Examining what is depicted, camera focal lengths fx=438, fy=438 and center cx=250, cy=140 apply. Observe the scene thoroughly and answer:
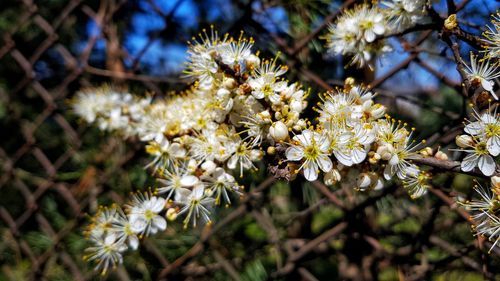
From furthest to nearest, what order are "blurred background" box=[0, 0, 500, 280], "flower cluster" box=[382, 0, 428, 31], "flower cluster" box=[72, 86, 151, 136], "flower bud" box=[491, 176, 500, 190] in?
"flower cluster" box=[72, 86, 151, 136]
"blurred background" box=[0, 0, 500, 280]
"flower cluster" box=[382, 0, 428, 31]
"flower bud" box=[491, 176, 500, 190]

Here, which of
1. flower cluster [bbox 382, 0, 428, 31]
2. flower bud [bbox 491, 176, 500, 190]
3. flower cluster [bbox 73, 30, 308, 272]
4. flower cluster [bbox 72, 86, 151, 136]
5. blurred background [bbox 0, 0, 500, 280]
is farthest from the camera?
flower cluster [bbox 72, 86, 151, 136]

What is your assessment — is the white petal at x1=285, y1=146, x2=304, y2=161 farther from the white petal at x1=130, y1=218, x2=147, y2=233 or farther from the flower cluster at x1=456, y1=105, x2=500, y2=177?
the white petal at x1=130, y1=218, x2=147, y2=233

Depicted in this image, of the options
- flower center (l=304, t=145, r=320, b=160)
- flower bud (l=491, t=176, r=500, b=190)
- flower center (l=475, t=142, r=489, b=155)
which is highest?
flower center (l=304, t=145, r=320, b=160)

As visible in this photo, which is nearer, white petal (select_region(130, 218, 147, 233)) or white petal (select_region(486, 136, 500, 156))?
white petal (select_region(486, 136, 500, 156))

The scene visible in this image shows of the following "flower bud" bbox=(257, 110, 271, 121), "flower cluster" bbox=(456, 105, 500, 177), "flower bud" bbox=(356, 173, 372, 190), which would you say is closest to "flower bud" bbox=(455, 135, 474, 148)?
"flower cluster" bbox=(456, 105, 500, 177)

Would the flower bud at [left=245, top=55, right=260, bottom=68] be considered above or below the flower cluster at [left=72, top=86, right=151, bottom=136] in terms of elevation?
below

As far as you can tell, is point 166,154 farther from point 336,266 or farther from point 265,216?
point 336,266

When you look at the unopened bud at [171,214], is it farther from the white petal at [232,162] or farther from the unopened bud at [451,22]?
the unopened bud at [451,22]

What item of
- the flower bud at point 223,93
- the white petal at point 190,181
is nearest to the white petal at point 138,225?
the white petal at point 190,181
